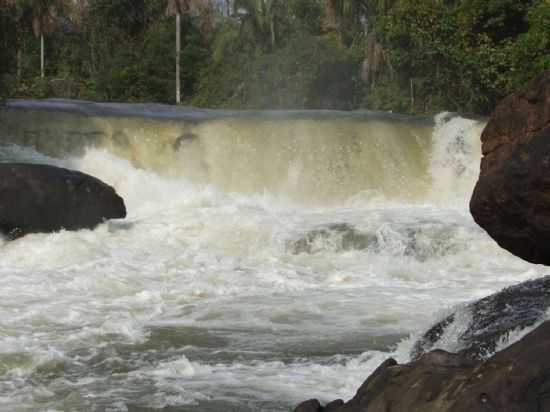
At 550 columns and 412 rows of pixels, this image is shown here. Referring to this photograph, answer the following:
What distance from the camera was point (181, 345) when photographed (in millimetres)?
8984

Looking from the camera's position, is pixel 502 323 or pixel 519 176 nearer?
pixel 519 176

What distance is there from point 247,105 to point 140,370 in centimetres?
2972

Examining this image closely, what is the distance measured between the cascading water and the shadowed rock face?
1.02 ft

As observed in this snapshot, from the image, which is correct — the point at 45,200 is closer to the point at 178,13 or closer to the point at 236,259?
the point at 236,259

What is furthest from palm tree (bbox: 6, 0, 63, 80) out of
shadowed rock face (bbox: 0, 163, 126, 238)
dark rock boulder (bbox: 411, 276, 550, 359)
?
dark rock boulder (bbox: 411, 276, 550, 359)

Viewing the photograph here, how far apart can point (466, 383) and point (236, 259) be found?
31.4ft

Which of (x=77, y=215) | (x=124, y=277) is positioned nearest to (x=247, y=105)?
(x=77, y=215)

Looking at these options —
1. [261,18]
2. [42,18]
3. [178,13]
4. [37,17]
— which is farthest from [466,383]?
[261,18]

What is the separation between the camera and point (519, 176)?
571cm

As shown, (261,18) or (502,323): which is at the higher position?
(261,18)

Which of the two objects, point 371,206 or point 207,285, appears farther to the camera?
point 371,206

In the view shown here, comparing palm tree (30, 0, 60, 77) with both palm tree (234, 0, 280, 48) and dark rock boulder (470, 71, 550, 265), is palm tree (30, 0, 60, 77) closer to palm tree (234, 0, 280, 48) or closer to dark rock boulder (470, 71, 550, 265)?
palm tree (234, 0, 280, 48)

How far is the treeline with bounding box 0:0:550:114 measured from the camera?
1045 inches

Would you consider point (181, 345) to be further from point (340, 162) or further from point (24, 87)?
point (24, 87)
